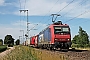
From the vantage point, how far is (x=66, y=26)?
28.7m

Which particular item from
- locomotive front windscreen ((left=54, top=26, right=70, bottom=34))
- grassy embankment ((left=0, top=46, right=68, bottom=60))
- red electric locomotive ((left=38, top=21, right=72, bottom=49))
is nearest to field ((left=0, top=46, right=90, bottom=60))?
grassy embankment ((left=0, top=46, right=68, bottom=60))

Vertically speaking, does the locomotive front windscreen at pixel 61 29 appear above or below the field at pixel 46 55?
above

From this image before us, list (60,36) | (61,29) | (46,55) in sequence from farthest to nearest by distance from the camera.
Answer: (61,29), (60,36), (46,55)

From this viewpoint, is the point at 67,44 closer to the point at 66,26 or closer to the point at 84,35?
the point at 66,26

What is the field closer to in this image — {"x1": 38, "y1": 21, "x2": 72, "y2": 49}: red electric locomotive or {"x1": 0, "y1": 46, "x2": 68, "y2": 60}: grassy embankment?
{"x1": 0, "y1": 46, "x2": 68, "y2": 60}: grassy embankment

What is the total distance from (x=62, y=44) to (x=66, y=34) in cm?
124

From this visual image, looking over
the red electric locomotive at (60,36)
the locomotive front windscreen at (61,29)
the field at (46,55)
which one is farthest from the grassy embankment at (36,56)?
the locomotive front windscreen at (61,29)

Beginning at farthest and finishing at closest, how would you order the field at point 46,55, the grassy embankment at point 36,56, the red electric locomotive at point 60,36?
the red electric locomotive at point 60,36 < the field at point 46,55 < the grassy embankment at point 36,56

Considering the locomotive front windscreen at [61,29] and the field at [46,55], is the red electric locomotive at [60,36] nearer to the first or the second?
the locomotive front windscreen at [61,29]

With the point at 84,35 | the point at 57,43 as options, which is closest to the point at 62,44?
the point at 57,43

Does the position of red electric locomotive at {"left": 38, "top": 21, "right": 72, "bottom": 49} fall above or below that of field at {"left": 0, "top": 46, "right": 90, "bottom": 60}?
above

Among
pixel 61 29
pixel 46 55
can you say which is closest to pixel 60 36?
pixel 61 29

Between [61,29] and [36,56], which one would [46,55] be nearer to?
[36,56]

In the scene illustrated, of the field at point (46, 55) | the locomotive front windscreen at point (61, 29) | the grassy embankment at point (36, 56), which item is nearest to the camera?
the grassy embankment at point (36, 56)
